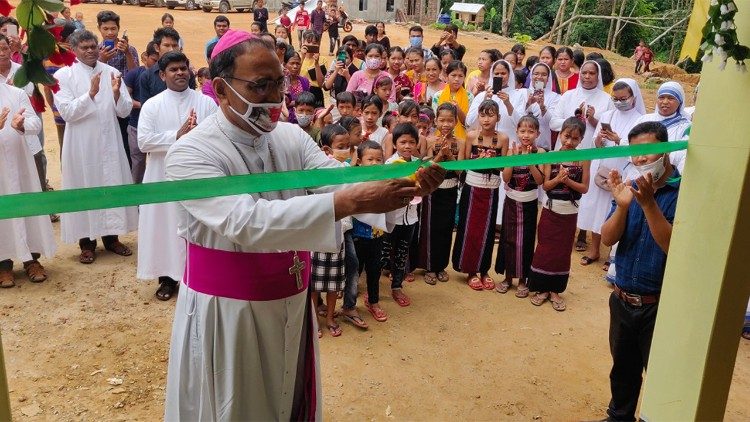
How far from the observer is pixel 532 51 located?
24.5m

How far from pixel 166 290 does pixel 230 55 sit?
353cm

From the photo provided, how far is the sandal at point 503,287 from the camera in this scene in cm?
558

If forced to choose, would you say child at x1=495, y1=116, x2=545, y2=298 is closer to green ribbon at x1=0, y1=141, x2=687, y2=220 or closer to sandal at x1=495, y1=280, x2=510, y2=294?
sandal at x1=495, y1=280, x2=510, y2=294

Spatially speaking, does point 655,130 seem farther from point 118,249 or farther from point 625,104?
point 118,249

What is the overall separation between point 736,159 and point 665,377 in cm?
81

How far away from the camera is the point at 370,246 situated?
4.80 meters

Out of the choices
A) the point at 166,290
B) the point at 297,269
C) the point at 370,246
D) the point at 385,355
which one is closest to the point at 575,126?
the point at 370,246

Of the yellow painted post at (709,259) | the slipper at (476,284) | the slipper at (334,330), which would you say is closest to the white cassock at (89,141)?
the slipper at (334,330)

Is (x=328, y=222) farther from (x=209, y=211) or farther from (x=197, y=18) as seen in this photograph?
(x=197, y=18)

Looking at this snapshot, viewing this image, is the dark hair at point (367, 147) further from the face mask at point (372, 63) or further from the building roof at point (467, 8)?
the building roof at point (467, 8)

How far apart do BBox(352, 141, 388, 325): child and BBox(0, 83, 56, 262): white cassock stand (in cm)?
286

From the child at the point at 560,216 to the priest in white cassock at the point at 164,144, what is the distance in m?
3.02

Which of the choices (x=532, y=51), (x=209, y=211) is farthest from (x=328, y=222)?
(x=532, y=51)

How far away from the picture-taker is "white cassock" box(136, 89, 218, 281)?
4938 mm
